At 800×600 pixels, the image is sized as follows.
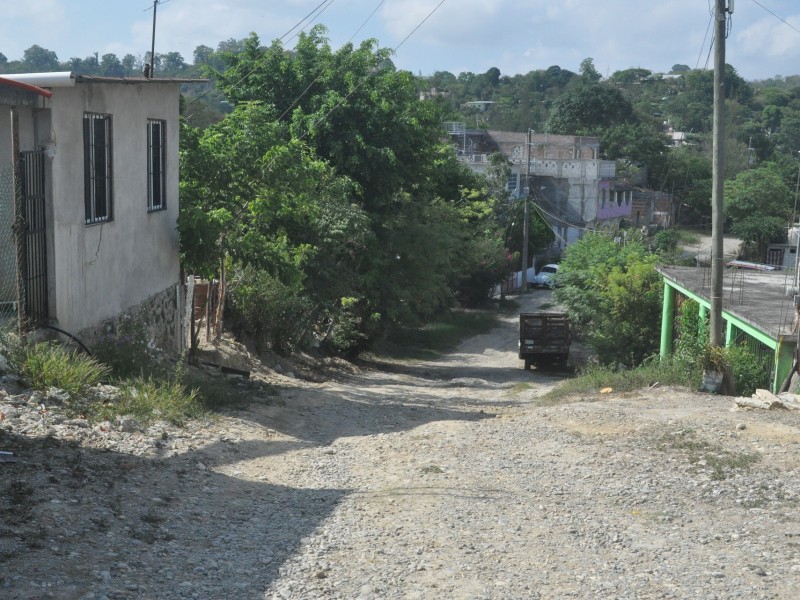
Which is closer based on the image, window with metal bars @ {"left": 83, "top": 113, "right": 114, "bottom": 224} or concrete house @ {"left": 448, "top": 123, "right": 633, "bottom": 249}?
window with metal bars @ {"left": 83, "top": 113, "right": 114, "bottom": 224}

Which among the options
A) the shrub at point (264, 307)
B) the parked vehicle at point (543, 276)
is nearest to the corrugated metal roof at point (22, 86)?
the shrub at point (264, 307)

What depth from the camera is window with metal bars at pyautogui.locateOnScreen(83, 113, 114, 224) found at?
13.3 metres

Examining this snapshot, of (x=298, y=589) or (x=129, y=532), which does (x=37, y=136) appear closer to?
(x=129, y=532)

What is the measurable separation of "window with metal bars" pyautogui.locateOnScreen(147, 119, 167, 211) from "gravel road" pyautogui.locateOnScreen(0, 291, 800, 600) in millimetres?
4458

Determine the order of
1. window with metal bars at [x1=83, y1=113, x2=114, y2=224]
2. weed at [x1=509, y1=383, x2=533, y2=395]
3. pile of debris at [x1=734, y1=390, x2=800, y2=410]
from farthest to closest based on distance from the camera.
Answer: weed at [x1=509, y1=383, x2=533, y2=395]
pile of debris at [x1=734, y1=390, x2=800, y2=410]
window with metal bars at [x1=83, y1=113, x2=114, y2=224]

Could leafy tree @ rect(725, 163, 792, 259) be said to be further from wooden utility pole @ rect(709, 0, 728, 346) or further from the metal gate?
the metal gate

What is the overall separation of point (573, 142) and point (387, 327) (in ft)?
132

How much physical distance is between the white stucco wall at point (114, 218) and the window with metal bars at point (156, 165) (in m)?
0.12

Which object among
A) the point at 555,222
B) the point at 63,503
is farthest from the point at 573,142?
the point at 63,503

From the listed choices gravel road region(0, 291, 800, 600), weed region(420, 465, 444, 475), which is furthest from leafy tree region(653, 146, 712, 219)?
weed region(420, 465, 444, 475)

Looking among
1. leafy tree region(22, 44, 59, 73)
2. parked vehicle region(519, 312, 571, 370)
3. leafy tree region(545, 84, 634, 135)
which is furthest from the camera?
Result: leafy tree region(545, 84, 634, 135)

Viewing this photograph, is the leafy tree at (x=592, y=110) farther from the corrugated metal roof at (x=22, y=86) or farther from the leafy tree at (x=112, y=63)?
the corrugated metal roof at (x=22, y=86)

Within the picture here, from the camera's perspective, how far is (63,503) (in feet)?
24.6

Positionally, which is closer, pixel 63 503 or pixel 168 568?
pixel 168 568
